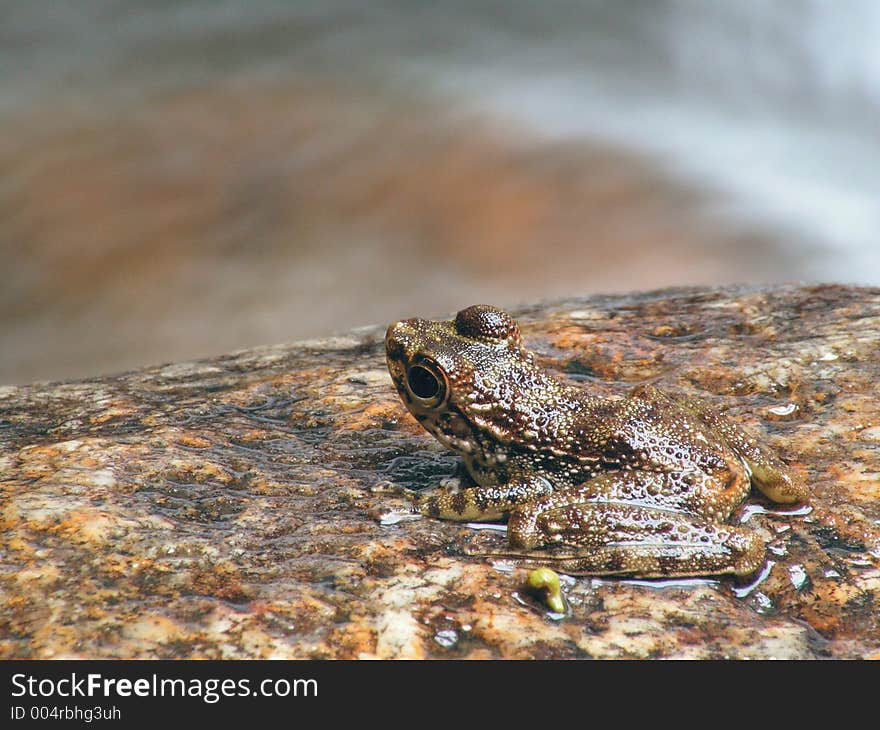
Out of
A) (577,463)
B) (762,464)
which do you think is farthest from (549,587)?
(762,464)

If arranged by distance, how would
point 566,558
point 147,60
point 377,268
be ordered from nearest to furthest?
1. point 566,558
2. point 377,268
3. point 147,60

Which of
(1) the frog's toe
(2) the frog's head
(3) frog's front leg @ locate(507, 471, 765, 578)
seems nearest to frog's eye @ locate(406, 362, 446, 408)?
(2) the frog's head

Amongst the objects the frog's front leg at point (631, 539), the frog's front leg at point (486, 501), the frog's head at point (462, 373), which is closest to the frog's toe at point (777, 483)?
the frog's front leg at point (631, 539)

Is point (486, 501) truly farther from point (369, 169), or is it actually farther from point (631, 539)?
point (369, 169)

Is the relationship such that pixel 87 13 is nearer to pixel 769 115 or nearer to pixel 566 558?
pixel 769 115

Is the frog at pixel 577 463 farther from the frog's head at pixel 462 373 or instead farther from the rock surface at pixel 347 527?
the rock surface at pixel 347 527

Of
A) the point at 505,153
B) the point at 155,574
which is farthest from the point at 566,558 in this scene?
the point at 505,153

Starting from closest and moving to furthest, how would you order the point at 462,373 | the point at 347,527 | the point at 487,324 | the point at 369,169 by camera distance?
the point at 347,527 < the point at 462,373 < the point at 487,324 < the point at 369,169

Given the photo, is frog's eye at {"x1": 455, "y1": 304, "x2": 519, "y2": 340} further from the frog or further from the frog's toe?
the frog's toe
